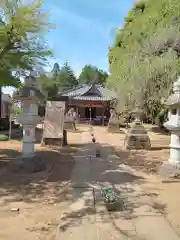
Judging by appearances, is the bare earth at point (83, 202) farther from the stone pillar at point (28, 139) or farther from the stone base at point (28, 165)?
the stone pillar at point (28, 139)

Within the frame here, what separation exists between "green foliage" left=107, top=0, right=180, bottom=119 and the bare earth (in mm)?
4492

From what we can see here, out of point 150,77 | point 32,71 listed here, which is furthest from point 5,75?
point 150,77

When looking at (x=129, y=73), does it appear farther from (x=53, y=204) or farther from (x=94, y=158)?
(x=53, y=204)

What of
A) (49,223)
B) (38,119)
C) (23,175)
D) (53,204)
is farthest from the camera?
(38,119)

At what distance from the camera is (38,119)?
11.2m

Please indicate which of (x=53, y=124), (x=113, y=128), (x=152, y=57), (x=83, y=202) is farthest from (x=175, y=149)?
(x=113, y=128)

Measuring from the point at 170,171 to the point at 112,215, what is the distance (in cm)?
431

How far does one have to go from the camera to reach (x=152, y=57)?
51.0 feet

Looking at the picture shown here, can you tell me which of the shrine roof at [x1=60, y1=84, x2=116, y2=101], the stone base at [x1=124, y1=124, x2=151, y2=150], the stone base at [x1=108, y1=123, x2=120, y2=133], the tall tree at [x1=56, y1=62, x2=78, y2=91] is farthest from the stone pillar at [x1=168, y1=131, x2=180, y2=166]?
the tall tree at [x1=56, y1=62, x2=78, y2=91]

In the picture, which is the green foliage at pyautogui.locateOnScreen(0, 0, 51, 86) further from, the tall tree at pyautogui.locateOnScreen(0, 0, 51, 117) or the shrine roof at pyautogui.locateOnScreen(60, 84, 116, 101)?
the shrine roof at pyautogui.locateOnScreen(60, 84, 116, 101)

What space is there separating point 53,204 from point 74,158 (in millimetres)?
6468

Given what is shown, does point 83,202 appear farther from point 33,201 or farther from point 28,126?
point 28,126

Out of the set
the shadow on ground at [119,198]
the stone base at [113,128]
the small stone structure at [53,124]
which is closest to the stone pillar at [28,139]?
the shadow on ground at [119,198]

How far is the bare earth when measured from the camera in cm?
560
